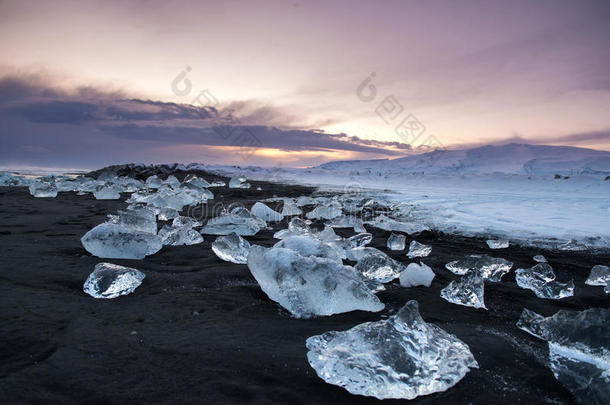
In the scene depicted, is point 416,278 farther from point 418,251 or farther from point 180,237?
point 180,237

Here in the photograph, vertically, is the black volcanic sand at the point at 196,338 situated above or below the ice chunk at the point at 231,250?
Result: below

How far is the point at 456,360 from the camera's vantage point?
1.24 meters

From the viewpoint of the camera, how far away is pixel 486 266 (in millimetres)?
2469

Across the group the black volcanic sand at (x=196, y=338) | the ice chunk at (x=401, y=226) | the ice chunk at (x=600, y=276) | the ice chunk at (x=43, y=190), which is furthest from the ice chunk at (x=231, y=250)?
the ice chunk at (x=43, y=190)

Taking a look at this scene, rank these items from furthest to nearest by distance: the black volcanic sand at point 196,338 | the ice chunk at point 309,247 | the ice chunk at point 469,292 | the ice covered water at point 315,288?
the ice chunk at point 309,247 < the ice chunk at point 469,292 < the ice covered water at point 315,288 < the black volcanic sand at point 196,338

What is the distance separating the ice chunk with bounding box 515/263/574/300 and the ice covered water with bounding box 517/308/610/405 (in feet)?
2.36

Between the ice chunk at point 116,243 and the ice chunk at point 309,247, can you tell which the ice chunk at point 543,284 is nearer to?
the ice chunk at point 309,247

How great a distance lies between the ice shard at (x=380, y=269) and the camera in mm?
2258

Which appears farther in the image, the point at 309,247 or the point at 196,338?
the point at 309,247

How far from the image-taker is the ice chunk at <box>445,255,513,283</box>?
7.99 feet

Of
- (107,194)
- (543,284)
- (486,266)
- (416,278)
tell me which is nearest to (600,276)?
(543,284)

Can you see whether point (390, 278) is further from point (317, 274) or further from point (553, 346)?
point (553, 346)

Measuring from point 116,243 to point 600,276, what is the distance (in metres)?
3.21

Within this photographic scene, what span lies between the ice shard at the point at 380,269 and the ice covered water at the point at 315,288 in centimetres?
50
